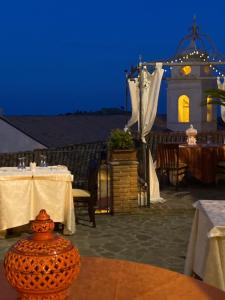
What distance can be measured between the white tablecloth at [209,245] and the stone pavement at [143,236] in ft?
3.86

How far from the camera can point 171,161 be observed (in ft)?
34.1

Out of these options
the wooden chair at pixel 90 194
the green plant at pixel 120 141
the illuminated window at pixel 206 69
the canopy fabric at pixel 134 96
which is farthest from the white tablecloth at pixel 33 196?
the illuminated window at pixel 206 69

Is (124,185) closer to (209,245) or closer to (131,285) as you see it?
(209,245)

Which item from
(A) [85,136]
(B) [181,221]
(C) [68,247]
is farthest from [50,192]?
(A) [85,136]

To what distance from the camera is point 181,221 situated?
25.3 ft

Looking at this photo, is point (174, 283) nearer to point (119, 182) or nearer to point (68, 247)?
point (68, 247)

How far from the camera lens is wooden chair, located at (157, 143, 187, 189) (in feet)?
33.8

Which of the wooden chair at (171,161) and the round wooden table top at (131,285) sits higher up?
the wooden chair at (171,161)

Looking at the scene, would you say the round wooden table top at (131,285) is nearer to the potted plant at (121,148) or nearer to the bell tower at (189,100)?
the potted plant at (121,148)

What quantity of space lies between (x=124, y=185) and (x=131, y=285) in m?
5.99

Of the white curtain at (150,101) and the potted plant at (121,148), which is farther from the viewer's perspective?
the white curtain at (150,101)

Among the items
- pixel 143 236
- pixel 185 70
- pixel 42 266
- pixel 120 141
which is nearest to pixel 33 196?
pixel 143 236

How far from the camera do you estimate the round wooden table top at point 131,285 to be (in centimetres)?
199

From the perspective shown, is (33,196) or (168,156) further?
(168,156)
